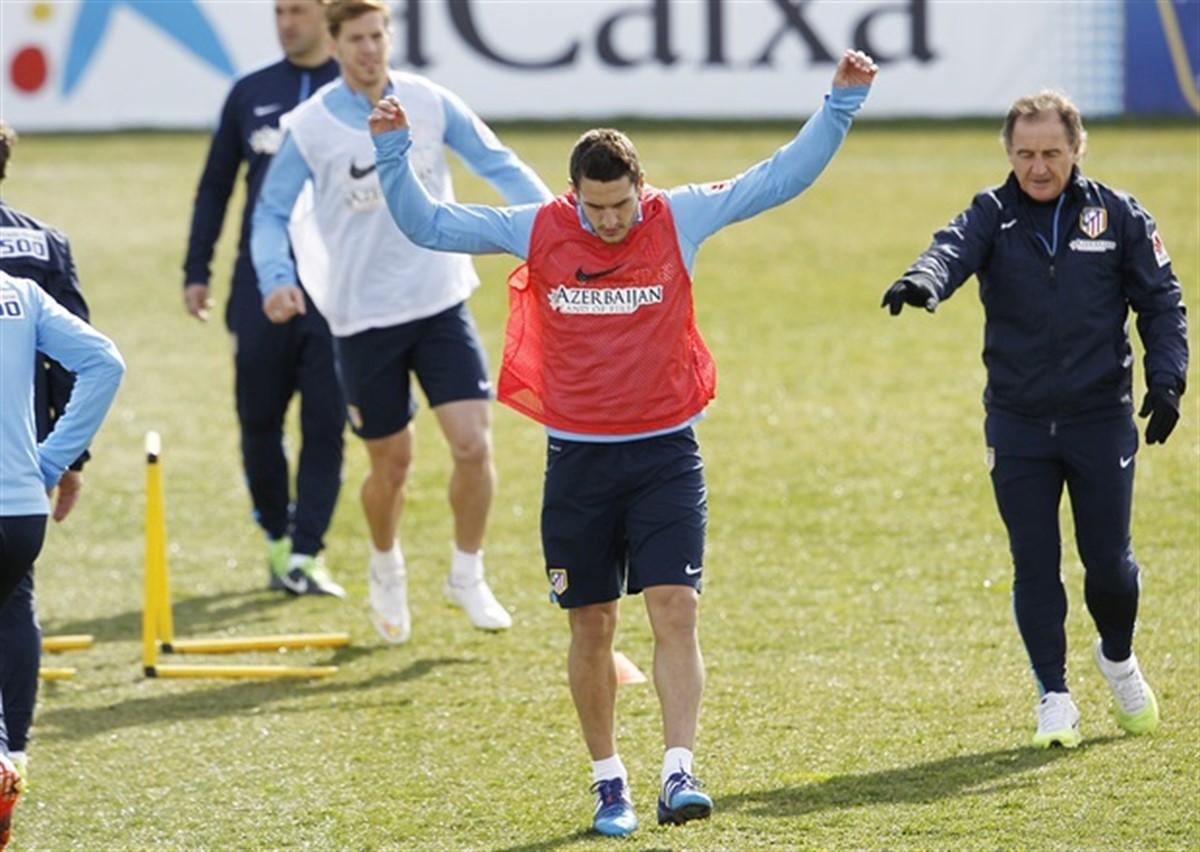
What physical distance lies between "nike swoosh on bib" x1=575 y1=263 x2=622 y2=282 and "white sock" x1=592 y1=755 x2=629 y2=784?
1.30 m

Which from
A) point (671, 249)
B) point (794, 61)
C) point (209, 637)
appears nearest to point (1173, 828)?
point (671, 249)

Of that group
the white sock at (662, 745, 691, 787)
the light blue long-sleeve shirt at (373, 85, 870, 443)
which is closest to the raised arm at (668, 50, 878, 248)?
the light blue long-sleeve shirt at (373, 85, 870, 443)

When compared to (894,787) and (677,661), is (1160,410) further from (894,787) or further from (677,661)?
(677,661)

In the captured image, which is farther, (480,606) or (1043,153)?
(480,606)

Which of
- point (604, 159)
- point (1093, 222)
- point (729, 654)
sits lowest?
point (729, 654)

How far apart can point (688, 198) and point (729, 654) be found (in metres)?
2.54

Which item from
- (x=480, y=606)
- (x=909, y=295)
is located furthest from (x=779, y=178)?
(x=480, y=606)

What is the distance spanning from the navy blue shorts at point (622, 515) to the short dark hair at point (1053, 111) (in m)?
1.37

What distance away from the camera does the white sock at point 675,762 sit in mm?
6086

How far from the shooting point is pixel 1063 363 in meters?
6.79

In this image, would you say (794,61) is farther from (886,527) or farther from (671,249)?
(671,249)

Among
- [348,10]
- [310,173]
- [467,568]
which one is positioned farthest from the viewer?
[467,568]

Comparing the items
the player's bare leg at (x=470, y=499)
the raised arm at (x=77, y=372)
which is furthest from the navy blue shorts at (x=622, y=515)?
the player's bare leg at (x=470, y=499)

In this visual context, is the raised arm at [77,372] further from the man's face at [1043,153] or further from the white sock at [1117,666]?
the white sock at [1117,666]
